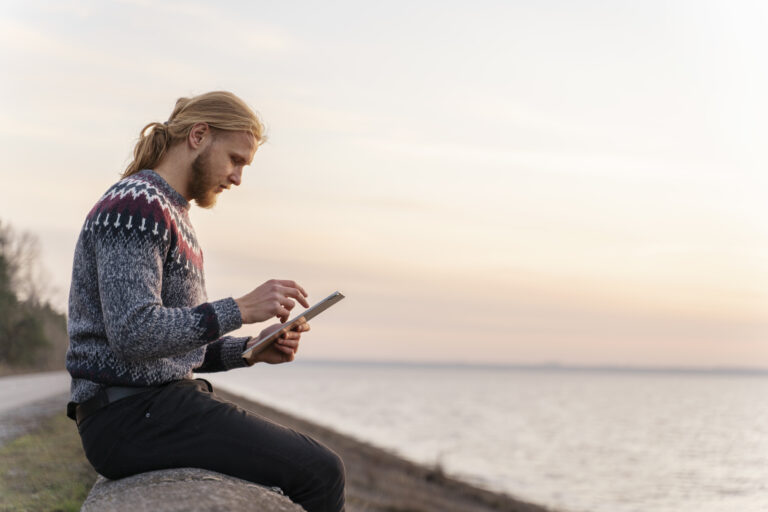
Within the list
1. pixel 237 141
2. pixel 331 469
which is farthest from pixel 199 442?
pixel 237 141

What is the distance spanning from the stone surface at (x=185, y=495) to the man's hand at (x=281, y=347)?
2.17 ft

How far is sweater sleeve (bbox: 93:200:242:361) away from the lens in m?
3.28

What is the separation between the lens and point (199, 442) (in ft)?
11.9

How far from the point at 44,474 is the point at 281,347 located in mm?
4415

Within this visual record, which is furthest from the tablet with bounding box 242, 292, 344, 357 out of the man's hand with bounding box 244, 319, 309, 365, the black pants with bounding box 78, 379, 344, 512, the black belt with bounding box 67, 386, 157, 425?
the black belt with bounding box 67, 386, 157, 425

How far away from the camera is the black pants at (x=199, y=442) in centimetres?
356

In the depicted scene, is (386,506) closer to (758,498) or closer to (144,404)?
(144,404)

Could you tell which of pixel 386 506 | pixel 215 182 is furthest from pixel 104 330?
pixel 386 506

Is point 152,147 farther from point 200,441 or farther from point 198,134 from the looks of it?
point 200,441

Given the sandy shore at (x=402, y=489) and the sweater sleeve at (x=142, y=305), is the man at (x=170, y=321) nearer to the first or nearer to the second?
the sweater sleeve at (x=142, y=305)

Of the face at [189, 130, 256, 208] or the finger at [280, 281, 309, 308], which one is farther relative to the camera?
the face at [189, 130, 256, 208]

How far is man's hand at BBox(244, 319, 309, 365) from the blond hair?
941 mm

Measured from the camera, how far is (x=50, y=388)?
20359 millimetres

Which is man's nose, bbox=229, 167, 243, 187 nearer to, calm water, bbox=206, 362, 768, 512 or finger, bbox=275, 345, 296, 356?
finger, bbox=275, 345, 296, 356
